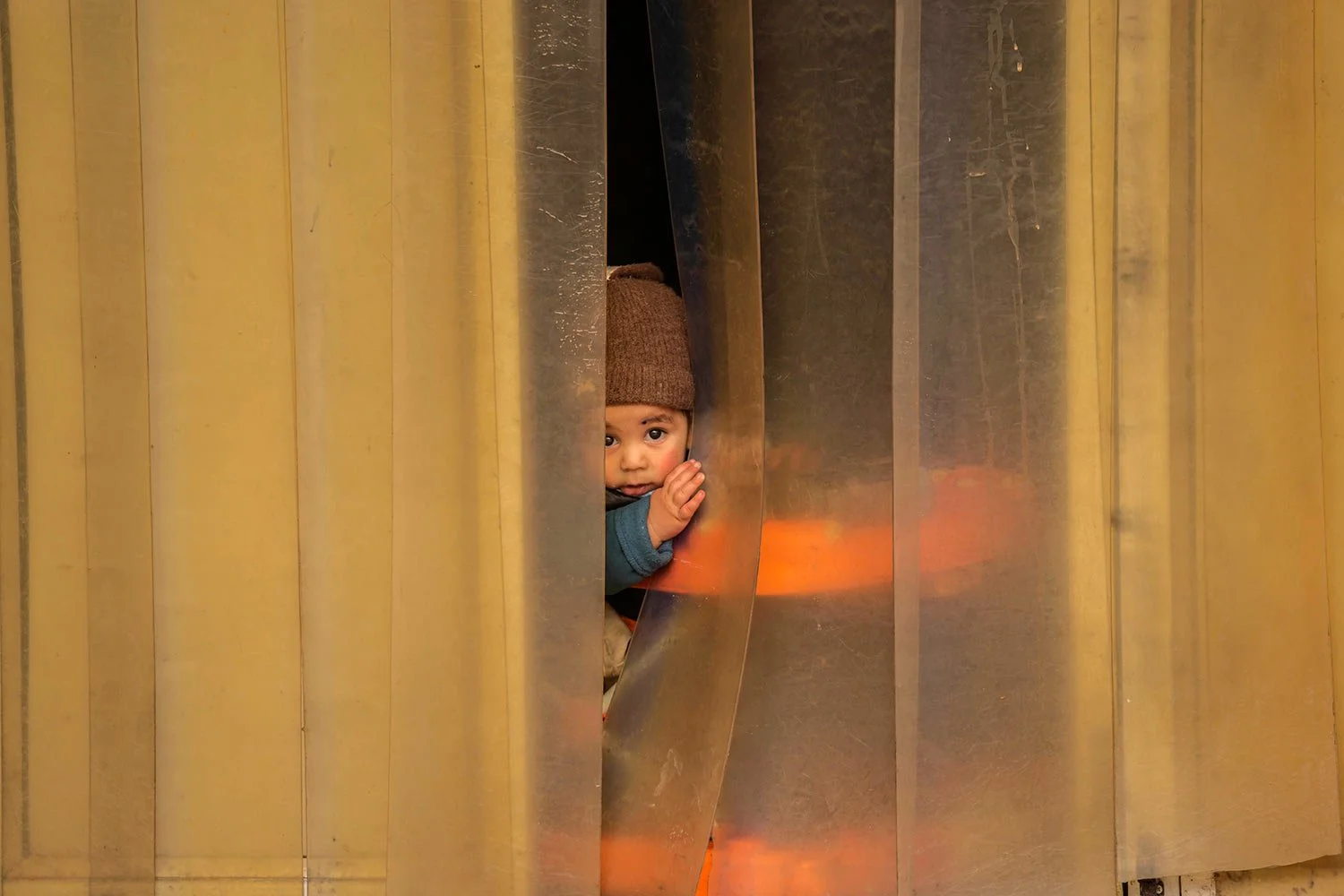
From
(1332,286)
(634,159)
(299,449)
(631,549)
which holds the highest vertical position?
(634,159)

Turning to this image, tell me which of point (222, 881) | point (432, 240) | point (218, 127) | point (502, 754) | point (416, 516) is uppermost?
point (218, 127)

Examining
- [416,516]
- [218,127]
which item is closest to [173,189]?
[218,127]

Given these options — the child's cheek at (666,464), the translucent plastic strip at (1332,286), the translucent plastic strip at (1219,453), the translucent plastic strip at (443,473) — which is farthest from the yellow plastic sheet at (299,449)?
the translucent plastic strip at (1332,286)

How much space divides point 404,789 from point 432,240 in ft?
1.46

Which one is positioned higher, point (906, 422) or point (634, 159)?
point (634, 159)

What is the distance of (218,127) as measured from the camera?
1017mm

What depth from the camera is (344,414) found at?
1.00 metres

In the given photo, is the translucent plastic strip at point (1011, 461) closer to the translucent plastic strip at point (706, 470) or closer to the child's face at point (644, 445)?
the translucent plastic strip at point (706, 470)

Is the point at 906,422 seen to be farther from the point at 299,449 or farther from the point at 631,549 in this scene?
the point at 299,449

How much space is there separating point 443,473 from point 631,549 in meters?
0.24

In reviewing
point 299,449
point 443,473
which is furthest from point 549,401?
point 299,449

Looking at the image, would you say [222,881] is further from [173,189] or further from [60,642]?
[173,189]

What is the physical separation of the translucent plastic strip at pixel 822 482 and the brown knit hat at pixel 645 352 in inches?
5.5

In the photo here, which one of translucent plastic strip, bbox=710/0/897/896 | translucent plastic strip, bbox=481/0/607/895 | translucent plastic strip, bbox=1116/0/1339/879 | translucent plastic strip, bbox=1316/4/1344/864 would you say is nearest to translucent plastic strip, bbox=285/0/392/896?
translucent plastic strip, bbox=481/0/607/895
